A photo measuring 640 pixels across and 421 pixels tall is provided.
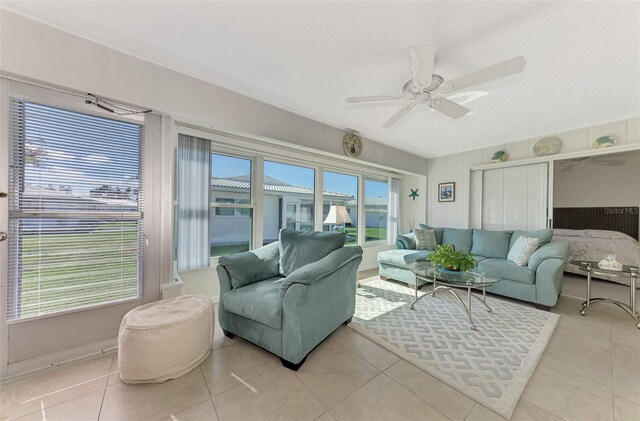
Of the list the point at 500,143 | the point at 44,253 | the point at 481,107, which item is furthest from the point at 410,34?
the point at 500,143

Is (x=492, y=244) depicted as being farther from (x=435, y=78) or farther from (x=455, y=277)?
(x=435, y=78)

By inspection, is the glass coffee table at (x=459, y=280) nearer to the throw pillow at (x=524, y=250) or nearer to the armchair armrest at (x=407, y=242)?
the throw pillow at (x=524, y=250)

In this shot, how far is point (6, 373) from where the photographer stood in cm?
152

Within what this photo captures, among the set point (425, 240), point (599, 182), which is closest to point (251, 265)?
point (425, 240)

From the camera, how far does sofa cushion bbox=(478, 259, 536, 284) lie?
9.22ft

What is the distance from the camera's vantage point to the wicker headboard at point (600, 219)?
3422 millimetres

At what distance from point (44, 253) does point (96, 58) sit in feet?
4.76

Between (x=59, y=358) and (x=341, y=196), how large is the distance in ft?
12.2

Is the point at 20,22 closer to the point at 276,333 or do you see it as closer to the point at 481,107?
the point at 276,333

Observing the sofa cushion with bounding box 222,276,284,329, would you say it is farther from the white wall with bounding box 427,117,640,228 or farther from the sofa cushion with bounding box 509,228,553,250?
the white wall with bounding box 427,117,640,228

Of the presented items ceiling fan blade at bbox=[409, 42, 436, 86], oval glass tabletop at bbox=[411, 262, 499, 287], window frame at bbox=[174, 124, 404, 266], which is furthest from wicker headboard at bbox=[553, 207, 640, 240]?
ceiling fan blade at bbox=[409, 42, 436, 86]

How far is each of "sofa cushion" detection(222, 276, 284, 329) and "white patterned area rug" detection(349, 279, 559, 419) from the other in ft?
3.06

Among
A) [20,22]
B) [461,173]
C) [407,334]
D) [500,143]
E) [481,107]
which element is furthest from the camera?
[461,173]

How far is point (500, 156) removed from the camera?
392 centimetres
